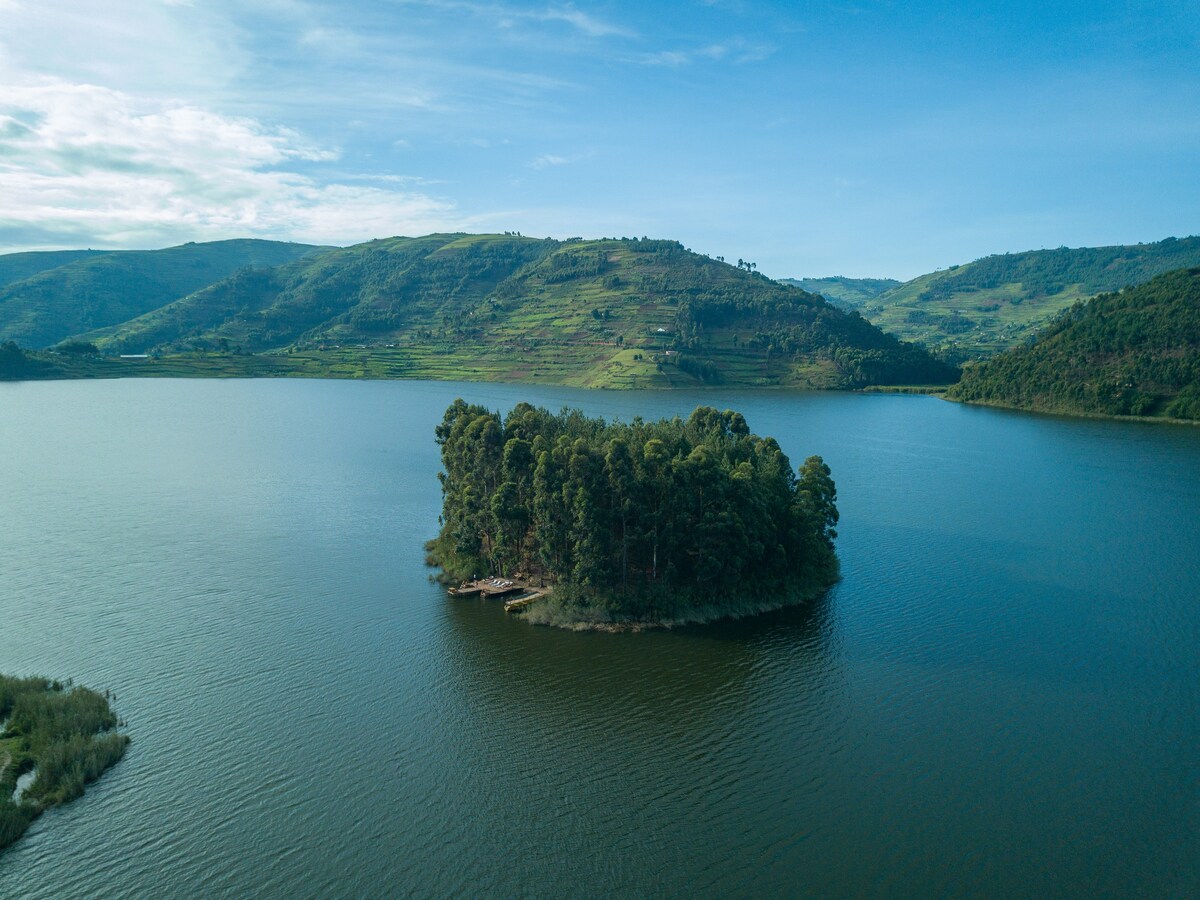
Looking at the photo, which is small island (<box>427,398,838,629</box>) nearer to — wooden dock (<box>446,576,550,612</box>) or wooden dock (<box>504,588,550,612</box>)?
wooden dock (<box>446,576,550,612</box>)

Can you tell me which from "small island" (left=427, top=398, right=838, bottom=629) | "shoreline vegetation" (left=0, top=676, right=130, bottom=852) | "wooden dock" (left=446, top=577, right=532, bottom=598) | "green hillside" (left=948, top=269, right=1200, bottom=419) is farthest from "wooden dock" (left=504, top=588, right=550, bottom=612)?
"green hillside" (left=948, top=269, right=1200, bottom=419)

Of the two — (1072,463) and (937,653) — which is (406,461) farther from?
(1072,463)

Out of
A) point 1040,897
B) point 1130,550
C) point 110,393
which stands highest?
point 110,393

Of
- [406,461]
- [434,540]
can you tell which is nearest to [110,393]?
[406,461]

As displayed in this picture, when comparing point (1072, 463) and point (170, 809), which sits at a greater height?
point (1072, 463)

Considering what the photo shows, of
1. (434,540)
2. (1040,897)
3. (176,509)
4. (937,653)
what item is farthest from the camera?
(176,509)

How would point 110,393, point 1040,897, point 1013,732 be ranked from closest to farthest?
1. point 1040,897
2. point 1013,732
3. point 110,393
